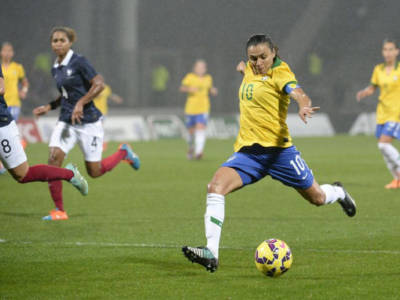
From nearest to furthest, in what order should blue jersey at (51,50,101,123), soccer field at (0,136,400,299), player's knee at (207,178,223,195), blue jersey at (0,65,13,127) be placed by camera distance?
soccer field at (0,136,400,299) < player's knee at (207,178,223,195) < blue jersey at (0,65,13,127) < blue jersey at (51,50,101,123)

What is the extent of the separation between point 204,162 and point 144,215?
9.20 metres

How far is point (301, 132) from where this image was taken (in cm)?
3241

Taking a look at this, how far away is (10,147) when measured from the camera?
8.17 meters

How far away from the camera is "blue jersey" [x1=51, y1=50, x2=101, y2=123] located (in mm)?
10180

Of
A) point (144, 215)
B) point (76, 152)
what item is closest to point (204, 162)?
point (76, 152)

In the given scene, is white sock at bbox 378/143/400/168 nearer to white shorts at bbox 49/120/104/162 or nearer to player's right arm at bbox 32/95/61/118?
white shorts at bbox 49/120/104/162

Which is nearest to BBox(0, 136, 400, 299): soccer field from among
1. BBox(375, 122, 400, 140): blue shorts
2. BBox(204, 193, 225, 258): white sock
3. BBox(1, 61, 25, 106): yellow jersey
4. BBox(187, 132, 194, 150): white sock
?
BBox(204, 193, 225, 258): white sock

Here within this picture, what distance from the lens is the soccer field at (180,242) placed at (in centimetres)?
632

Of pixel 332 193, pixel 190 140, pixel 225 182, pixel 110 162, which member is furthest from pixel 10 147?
pixel 190 140

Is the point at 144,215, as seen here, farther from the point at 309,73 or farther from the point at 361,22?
the point at 361,22

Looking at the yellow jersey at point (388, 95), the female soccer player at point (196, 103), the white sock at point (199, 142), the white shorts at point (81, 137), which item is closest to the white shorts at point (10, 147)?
the white shorts at point (81, 137)

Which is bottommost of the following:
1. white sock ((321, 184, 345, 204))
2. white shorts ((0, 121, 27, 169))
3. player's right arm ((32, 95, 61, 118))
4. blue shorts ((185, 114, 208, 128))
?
blue shorts ((185, 114, 208, 128))

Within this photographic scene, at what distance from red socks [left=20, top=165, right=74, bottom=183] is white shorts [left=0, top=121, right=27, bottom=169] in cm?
29

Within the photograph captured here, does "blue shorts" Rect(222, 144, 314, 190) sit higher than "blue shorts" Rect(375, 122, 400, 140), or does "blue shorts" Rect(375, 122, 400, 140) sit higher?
"blue shorts" Rect(222, 144, 314, 190)
